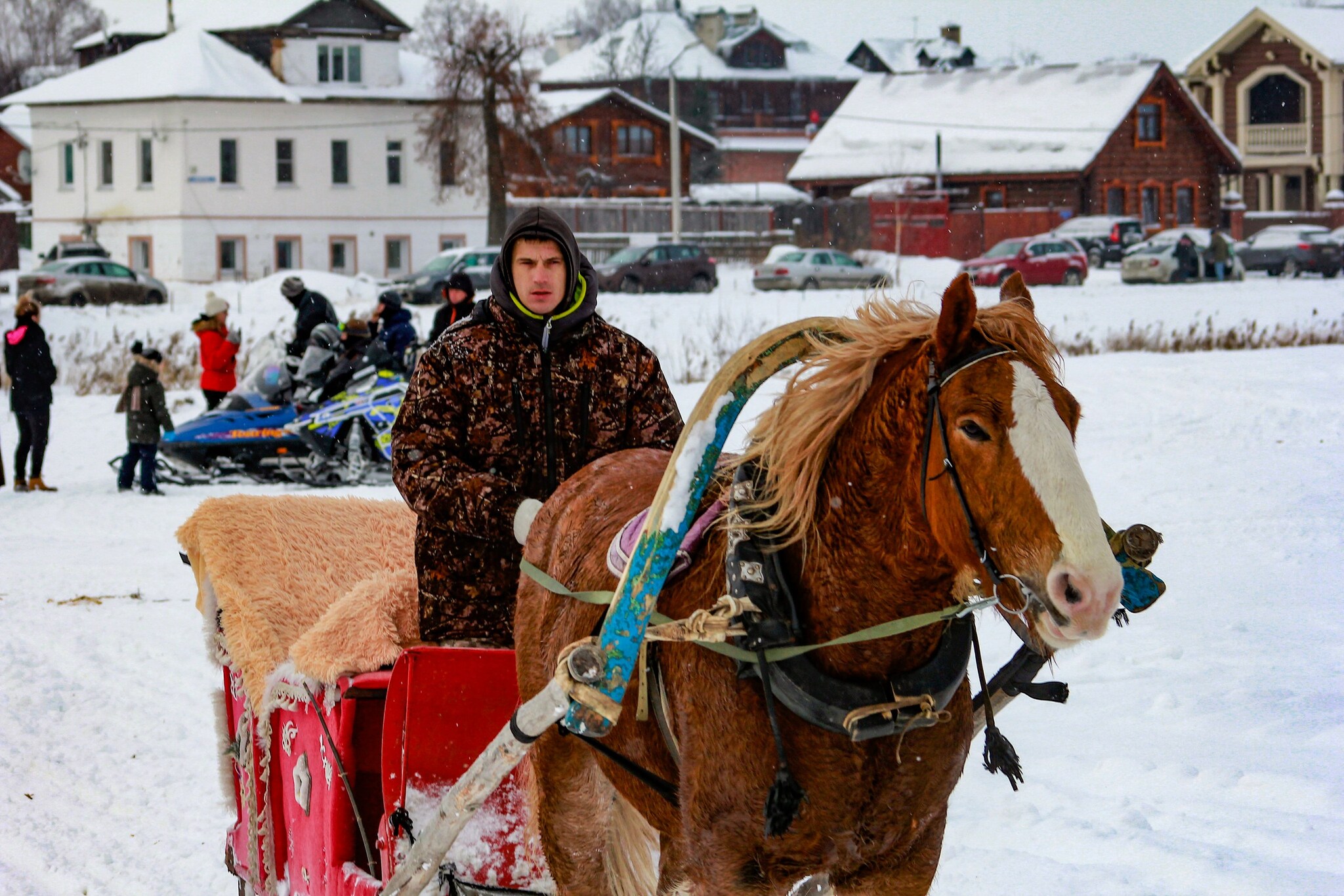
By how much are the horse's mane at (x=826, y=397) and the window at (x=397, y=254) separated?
42285 millimetres

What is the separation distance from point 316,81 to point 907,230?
782 inches

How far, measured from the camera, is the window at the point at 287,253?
42250 mm

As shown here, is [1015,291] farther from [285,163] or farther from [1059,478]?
[285,163]

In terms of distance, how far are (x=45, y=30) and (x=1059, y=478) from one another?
7402cm

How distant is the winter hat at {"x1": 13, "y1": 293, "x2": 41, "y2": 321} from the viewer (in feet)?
40.0

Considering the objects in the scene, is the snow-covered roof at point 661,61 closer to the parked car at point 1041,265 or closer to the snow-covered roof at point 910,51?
the snow-covered roof at point 910,51

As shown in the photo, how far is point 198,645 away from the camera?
710 cm

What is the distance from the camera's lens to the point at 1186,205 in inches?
1753

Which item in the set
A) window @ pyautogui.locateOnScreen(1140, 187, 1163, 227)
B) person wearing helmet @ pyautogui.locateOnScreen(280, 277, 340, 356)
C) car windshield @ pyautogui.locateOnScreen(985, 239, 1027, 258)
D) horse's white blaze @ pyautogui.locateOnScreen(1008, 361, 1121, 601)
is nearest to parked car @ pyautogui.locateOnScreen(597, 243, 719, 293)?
car windshield @ pyautogui.locateOnScreen(985, 239, 1027, 258)

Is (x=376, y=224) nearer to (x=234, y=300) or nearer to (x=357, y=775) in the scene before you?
(x=234, y=300)

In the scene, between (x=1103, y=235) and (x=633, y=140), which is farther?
(x=633, y=140)

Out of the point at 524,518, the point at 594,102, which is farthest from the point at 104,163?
the point at 524,518

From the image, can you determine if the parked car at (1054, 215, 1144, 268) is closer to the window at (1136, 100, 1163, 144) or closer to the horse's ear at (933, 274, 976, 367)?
the window at (1136, 100, 1163, 144)

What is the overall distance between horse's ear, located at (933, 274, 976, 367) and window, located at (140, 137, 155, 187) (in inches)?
1708
